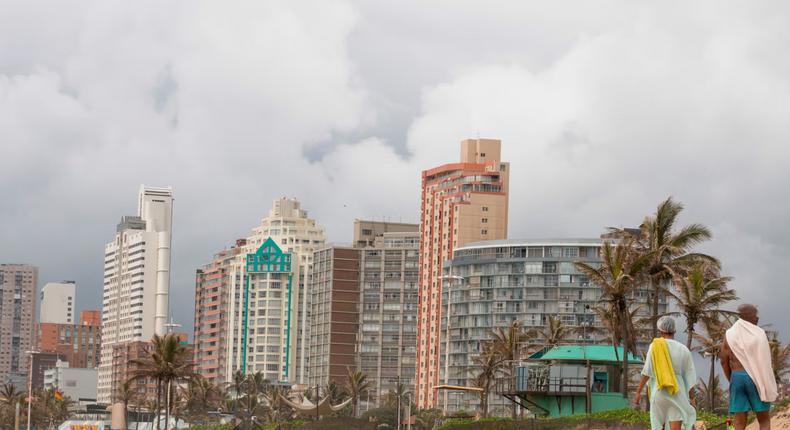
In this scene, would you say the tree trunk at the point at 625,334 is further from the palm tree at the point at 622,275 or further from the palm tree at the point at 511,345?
the palm tree at the point at 511,345

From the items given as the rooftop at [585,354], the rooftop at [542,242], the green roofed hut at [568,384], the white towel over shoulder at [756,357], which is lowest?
the green roofed hut at [568,384]

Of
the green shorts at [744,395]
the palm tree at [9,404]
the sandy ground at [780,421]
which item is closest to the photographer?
the green shorts at [744,395]

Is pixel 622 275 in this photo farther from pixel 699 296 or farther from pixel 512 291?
pixel 512 291

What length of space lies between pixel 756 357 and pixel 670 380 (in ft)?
4.12

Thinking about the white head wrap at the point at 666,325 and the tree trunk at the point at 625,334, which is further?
the tree trunk at the point at 625,334

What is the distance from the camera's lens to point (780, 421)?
40094mm

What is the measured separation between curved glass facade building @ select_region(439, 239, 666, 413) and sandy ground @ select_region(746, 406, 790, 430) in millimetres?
135136

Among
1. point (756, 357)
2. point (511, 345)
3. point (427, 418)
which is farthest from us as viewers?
point (427, 418)

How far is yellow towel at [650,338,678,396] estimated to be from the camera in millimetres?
17328

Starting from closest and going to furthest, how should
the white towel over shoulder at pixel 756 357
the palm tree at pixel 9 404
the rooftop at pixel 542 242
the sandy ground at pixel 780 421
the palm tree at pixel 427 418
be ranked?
the white towel over shoulder at pixel 756 357
the sandy ground at pixel 780 421
the palm tree at pixel 427 418
the rooftop at pixel 542 242
the palm tree at pixel 9 404

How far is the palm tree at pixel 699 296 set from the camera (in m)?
64.9

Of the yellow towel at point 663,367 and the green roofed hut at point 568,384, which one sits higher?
the yellow towel at point 663,367

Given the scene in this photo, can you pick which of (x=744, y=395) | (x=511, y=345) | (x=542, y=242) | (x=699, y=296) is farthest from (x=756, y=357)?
(x=542, y=242)

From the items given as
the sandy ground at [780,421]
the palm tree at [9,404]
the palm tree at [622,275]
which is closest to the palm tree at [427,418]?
the palm tree at [9,404]
